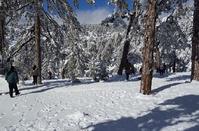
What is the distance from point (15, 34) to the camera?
34.7m

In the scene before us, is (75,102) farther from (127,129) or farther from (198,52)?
(198,52)

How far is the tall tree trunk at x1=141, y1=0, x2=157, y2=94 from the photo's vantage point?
20.2 metres

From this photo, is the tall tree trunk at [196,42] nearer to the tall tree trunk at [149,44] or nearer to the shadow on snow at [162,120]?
the tall tree trunk at [149,44]

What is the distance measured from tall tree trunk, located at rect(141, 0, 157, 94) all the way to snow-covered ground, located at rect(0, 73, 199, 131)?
1.87 feet

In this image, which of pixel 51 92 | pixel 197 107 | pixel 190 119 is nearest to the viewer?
pixel 190 119

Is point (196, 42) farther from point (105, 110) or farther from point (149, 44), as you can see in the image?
point (105, 110)

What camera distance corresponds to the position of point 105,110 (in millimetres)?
17234

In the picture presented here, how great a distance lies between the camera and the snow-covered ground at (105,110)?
1467 centimetres

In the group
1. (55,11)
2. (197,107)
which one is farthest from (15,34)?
(197,107)

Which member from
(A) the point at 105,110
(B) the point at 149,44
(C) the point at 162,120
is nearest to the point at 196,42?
(B) the point at 149,44

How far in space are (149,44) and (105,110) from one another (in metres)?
4.67

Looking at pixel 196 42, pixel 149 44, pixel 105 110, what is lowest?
pixel 105 110

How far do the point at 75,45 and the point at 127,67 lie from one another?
391 cm

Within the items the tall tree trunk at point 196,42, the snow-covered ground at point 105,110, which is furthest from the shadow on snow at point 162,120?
the tall tree trunk at point 196,42
